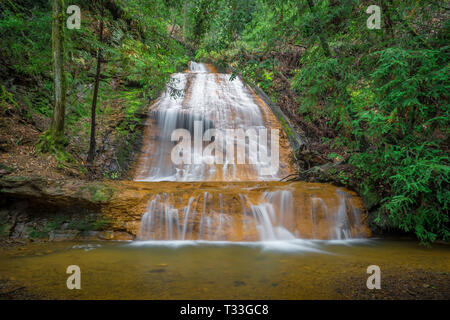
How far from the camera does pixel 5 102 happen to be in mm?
7031

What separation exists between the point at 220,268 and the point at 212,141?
7.03 m

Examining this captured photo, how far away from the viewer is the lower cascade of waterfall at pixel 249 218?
5.34 m

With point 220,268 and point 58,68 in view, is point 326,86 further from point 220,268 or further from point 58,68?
point 58,68

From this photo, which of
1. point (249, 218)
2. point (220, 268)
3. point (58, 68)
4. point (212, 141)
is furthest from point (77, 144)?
point (220, 268)

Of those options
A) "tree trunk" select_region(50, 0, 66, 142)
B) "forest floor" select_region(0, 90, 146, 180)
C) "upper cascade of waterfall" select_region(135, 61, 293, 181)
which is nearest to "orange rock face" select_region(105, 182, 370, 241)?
"forest floor" select_region(0, 90, 146, 180)

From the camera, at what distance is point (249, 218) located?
219 inches

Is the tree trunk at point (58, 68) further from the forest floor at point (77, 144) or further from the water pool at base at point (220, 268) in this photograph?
the water pool at base at point (220, 268)

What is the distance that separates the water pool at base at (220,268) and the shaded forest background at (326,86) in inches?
44.3

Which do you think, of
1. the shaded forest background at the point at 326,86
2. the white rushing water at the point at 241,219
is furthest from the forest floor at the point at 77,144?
the white rushing water at the point at 241,219

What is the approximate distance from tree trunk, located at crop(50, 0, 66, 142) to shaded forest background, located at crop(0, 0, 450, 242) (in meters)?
0.45

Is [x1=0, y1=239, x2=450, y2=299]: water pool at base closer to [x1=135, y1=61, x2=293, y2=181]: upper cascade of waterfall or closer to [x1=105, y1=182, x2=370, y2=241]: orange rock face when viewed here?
[x1=105, y1=182, x2=370, y2=241]: orange rock face

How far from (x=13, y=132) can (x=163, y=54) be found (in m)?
4.63

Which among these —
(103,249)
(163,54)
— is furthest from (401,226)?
(163,54)
